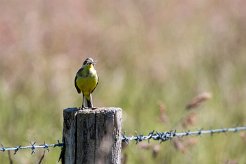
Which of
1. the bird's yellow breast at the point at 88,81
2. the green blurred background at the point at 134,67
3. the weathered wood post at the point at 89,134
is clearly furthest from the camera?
the green blurred background at the point at 134,67

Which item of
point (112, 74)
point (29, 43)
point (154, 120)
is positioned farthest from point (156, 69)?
point (154, 120)

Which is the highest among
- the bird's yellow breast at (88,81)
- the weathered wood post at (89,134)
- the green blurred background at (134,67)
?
the green blurred background at (134,67)

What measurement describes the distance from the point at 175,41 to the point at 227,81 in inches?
109

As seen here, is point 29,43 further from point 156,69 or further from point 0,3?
point 0,3

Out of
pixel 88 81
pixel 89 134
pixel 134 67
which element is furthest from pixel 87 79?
pixel 134 67

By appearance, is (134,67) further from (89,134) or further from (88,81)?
(89,134)

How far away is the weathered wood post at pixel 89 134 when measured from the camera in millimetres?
4023

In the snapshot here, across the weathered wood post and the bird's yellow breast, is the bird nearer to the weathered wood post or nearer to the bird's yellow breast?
the bird's yellow breast

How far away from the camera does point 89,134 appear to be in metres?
4.02

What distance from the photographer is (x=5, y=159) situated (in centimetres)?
633

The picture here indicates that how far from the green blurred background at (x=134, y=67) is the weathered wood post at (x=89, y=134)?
5.33 ft

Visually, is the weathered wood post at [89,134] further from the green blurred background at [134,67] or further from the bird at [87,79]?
the green blurred background at [134,67]

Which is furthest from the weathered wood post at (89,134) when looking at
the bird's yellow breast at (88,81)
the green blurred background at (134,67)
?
the green blurred background at (134,67)

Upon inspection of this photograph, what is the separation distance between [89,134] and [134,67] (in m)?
6.34
